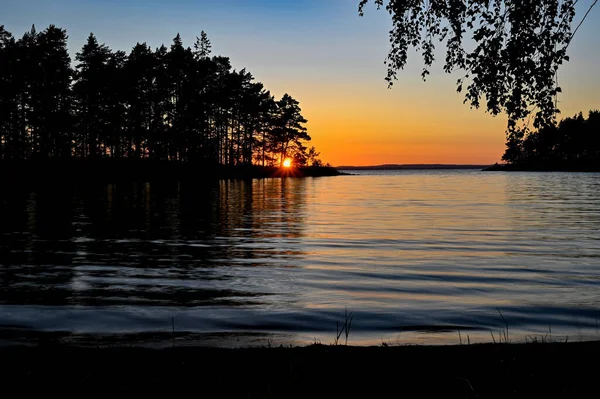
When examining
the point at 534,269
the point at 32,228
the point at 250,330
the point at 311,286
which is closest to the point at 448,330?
the point at 250,330

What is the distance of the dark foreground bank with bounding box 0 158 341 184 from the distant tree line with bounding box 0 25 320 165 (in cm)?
533

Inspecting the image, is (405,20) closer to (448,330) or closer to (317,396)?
(448,330)

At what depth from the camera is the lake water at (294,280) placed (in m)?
9.30

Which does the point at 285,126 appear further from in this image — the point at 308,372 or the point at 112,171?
the point at 308,372

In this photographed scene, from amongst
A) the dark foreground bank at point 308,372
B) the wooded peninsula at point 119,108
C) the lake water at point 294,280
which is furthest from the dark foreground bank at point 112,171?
the dark foreground bank at point 308,372

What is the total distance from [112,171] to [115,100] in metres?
23.6

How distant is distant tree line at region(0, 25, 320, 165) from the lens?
8325 cm

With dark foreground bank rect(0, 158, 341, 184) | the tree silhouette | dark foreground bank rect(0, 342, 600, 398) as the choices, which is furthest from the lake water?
the tree silhouette

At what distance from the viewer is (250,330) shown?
9133 mm

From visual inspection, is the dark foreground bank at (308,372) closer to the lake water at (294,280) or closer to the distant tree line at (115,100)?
the lake water at (294,280)

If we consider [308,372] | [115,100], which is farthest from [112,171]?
[308,372]

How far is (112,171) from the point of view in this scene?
7544 centimetres

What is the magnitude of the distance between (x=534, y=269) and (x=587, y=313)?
5251mm

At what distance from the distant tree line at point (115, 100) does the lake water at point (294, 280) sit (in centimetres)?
6127
